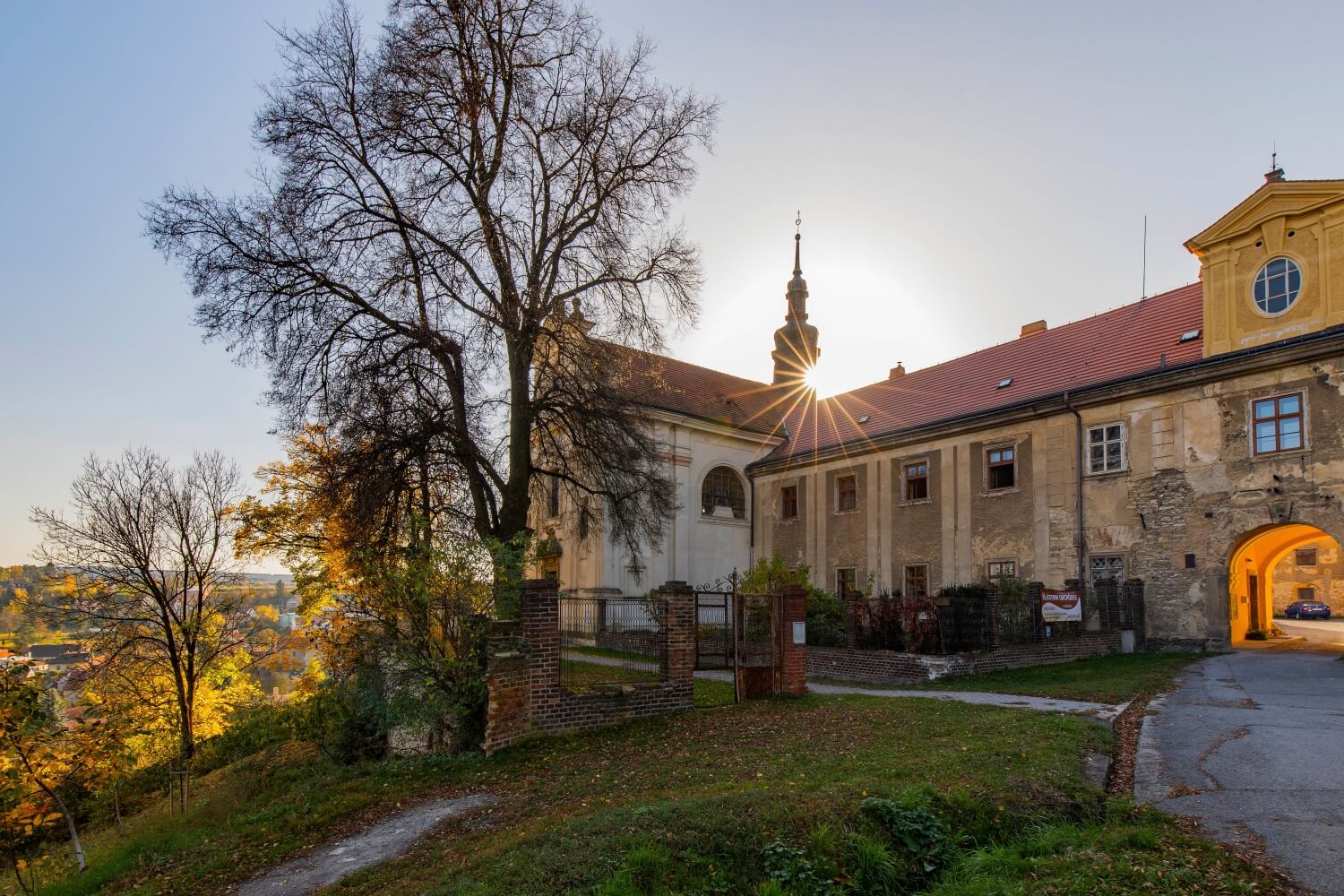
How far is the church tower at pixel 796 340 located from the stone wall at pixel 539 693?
28098mm

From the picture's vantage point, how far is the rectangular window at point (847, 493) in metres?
28.2

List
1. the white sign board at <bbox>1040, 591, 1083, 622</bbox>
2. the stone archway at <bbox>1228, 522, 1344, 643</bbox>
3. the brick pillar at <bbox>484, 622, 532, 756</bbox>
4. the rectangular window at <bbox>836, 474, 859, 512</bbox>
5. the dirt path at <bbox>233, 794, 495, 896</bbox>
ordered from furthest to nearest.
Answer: the rectangular window at <bbox>836, 474, 859, 512</bbox>
the stone archway at <bbox>1228, 522, 1344, 643</bbox>
the white sign board at <bbox>1040, 591, 1083, 622</bbox>
the brick pillar at <bbox>484, 622, 532, 756</bbox>
the dirt path at <bbox>233, 794, 495, 896</bbox>

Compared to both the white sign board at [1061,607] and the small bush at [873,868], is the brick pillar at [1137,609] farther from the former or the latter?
the small bush at [873,868]

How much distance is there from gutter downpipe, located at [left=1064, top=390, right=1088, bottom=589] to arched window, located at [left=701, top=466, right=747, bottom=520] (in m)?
13.9

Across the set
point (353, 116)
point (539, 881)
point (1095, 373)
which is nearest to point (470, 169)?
point (353, 116)

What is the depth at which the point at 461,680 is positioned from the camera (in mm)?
10141

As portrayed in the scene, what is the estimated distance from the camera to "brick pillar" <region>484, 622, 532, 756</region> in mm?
9820

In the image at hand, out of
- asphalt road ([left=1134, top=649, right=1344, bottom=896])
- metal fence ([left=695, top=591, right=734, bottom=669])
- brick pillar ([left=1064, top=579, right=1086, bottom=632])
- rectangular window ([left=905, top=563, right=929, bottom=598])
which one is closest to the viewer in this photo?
asphalt road ([left=1134, top=649, right=1344, bottom=896])

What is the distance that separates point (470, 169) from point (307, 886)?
11477mm

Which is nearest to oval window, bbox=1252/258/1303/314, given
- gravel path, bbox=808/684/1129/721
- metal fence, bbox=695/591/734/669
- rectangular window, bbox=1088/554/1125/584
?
rectangular window, bbox=1088/554/1125/584

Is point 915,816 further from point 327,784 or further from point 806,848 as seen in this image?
point 327,784

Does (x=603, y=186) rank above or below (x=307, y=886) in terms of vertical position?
above

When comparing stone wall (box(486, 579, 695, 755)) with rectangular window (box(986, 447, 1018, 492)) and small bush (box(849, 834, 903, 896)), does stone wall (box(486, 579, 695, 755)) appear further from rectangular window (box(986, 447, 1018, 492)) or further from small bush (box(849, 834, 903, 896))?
rectangular window (box(986, 447, 1018, 492))

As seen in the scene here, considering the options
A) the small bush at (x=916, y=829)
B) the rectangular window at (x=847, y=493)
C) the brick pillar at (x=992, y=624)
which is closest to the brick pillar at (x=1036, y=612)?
the brick pillar at (x=992, y=624)
